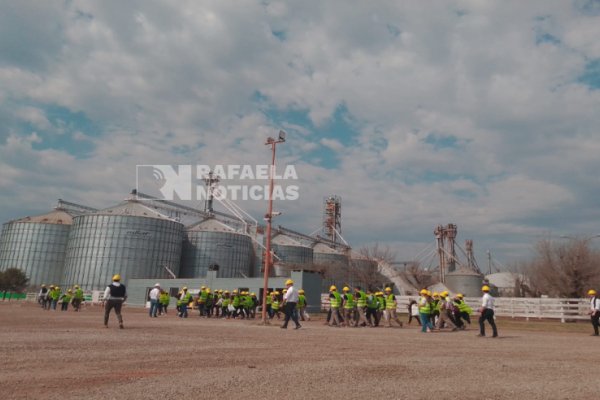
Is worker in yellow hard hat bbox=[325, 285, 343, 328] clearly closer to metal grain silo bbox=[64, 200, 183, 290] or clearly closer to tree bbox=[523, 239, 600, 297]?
tree bbox=[523, 239, 600, 297]

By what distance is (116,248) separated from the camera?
213ft

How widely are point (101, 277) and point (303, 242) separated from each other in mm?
43509

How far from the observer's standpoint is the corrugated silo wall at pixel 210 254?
7506cm

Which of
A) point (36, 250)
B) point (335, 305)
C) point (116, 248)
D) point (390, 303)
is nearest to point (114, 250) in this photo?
point (116, 248)

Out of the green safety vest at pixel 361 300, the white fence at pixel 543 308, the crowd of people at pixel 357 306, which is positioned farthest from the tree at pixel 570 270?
the green safety vest at pixel 361 300

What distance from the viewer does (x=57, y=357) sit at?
8492mm

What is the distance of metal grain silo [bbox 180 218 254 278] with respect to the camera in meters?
75.1

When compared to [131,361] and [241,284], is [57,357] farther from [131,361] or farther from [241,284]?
[241,284]

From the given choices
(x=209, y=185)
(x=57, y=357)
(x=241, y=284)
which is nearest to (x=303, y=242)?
(x=209, y=185)

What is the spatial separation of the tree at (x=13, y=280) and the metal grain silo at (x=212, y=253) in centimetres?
2264

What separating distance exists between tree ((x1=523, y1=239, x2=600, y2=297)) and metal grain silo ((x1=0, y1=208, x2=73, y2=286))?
65898mm

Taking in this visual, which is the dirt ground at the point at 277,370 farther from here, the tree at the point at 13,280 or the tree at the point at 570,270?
the tree at the point at 13,280

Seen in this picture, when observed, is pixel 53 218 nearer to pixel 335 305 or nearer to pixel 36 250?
pixel 36 250

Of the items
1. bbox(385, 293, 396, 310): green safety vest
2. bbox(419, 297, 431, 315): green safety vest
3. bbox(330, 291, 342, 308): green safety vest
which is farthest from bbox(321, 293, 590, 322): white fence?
bbox(330, 291, 342, 308): green safety vest
